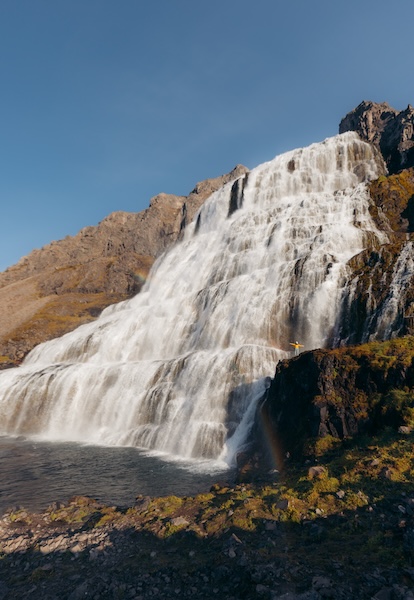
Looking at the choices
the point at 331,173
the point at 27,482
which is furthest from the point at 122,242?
the point at 27,482

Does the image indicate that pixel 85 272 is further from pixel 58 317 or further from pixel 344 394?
pixel 344 394

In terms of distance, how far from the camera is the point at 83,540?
42.4 ft

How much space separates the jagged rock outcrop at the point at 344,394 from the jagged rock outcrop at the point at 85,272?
56.4 metres

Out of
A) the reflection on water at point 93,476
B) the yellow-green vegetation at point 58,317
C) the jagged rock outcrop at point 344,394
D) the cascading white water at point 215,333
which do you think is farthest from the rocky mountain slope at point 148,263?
the reflection on water at point 93,476

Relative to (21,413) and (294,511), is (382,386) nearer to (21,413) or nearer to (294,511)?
(294,511)

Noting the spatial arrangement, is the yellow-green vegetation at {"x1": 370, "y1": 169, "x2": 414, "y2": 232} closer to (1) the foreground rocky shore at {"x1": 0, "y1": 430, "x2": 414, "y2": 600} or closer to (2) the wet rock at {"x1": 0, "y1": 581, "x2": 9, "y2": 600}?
(1) the foreground rocky shore at {"x1": 0, "y1": 430, "x2": 414, "y2": 600}

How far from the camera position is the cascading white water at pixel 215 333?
30.0 m

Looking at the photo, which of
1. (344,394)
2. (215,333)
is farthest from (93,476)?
(215,333)

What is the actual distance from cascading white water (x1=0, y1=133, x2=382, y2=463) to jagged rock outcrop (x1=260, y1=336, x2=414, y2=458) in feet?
18.2

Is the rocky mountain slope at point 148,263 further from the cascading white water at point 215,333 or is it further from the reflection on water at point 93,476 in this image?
the reflection on water at point 93,476

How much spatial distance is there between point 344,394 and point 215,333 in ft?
68.3

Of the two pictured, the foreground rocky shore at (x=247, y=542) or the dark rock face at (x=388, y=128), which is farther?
the dark rock face at (x=388, y=128)

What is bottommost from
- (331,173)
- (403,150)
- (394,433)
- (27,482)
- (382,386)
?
(27,482)

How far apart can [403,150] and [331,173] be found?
1270 centimetres
